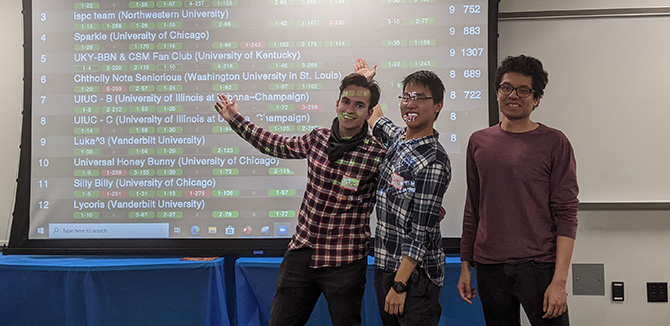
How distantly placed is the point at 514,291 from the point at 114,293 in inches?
74.2

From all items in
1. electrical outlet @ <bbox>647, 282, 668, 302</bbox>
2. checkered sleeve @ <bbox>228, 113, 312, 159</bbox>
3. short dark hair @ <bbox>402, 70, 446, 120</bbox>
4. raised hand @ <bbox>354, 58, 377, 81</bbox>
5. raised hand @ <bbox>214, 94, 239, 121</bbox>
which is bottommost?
electrical outlet @ <bbox>647, 282, 668, 302</bbox>

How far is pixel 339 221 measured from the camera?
1.72 meters

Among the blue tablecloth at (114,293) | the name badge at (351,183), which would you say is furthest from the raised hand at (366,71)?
the blue tablecloth at (114,293)

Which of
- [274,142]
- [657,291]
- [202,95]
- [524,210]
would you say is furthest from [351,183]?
[657,291]

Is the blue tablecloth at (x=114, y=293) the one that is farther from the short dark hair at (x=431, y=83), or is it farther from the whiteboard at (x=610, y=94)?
the whiteboard at (x=610, y=94)

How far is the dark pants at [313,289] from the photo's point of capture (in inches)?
67.2

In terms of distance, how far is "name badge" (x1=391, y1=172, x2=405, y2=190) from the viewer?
155cm

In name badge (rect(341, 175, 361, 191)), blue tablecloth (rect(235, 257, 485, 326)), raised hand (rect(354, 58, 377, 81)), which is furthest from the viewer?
blue tablecloth (rect(235, 257, 485, 326))

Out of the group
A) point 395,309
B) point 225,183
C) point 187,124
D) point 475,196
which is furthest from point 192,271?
point 475,196

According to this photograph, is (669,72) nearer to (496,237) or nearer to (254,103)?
(496,237)

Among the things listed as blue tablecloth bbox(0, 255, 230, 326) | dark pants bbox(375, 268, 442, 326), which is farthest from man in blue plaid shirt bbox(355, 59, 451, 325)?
blue tablecloth bbox(0, 255, 230, 326)

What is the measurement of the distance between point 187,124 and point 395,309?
4.97 feet

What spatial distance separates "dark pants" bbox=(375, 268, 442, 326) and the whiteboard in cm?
144

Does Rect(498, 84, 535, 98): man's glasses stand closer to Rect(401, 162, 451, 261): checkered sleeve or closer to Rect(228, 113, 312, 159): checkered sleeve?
Rect(401, 162, 451, 261): checkered sleeve
